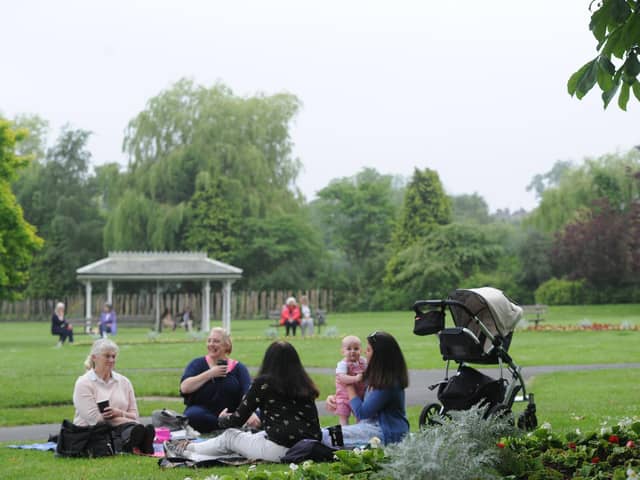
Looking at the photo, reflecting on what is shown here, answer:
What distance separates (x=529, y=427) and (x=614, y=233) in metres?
40.8

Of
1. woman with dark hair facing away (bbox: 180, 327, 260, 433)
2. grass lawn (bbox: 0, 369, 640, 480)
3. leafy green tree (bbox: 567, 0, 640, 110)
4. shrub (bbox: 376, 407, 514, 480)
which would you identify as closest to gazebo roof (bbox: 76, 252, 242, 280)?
grass lawn (bbox: 0, 369, 640, 480)

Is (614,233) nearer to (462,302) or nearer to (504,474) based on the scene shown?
(462,302)

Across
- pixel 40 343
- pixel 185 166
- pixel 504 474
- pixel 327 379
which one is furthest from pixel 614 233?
pixel 504 474

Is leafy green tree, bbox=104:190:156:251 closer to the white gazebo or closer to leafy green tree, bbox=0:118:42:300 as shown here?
the white gazebo

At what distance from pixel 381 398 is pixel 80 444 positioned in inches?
120

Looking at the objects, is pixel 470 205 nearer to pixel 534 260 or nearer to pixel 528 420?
pixel 534 260

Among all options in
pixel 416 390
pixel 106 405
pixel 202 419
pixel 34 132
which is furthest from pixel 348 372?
pixel 34 132

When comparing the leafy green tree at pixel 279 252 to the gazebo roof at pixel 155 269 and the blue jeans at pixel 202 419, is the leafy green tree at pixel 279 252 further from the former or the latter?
the blue jeans at pixel 202 419

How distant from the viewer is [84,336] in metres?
37.5

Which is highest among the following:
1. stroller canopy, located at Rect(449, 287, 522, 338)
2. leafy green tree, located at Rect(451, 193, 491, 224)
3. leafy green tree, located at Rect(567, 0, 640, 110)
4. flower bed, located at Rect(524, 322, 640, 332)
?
leafy green tree, located at Rect(451, 193, 491, 224)

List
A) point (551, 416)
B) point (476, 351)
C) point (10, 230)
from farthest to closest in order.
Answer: point (10, 230) < point (551, 416) < point (476, 351)

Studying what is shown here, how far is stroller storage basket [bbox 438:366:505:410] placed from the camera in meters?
9.62

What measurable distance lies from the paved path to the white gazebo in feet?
69.9

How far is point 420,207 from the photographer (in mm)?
61438
